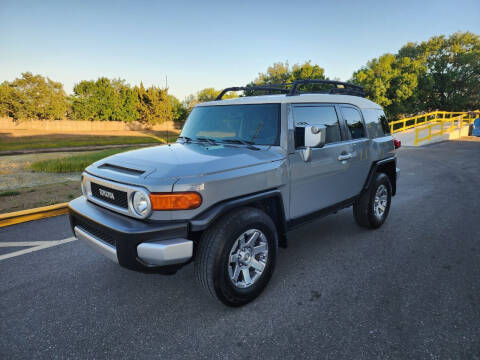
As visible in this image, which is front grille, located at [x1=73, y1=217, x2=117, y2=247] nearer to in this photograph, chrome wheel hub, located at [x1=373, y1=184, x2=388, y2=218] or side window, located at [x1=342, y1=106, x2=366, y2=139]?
side window, located at [x1=342, y1=106, x2=366, y2=139]

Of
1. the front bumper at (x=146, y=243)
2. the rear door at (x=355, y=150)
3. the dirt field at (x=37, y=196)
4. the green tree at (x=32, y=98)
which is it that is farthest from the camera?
the green tree at (x=32, y=98)

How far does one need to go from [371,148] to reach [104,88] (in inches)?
2352

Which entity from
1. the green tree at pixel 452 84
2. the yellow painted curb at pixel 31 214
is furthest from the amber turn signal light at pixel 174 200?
the green tree at pixel 452 84

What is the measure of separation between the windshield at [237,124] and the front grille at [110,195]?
1.30 meters

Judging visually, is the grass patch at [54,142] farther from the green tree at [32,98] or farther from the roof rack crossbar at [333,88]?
the green tree at [32,98]

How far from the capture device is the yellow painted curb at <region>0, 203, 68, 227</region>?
5008 mm

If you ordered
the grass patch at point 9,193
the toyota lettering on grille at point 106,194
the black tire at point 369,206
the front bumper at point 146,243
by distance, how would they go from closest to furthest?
the front bumper at point 146,243, the toyota lettering on grille at point 106,194, the black tire at point 369,206, the grass patch at point 9,193

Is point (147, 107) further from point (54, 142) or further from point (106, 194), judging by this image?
point (106, 194)

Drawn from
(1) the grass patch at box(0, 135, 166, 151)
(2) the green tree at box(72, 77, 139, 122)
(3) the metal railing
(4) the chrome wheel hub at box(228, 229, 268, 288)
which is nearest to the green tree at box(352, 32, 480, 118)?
(3) the metal railing

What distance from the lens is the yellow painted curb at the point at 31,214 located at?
501 cm

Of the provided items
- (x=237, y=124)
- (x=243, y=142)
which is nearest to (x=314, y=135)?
(x=243, y=142)

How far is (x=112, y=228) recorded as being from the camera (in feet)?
7.84

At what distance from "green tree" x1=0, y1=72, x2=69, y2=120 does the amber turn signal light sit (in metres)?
58.2

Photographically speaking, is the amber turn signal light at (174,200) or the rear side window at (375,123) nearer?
the amber turn signal light at (174,200)
